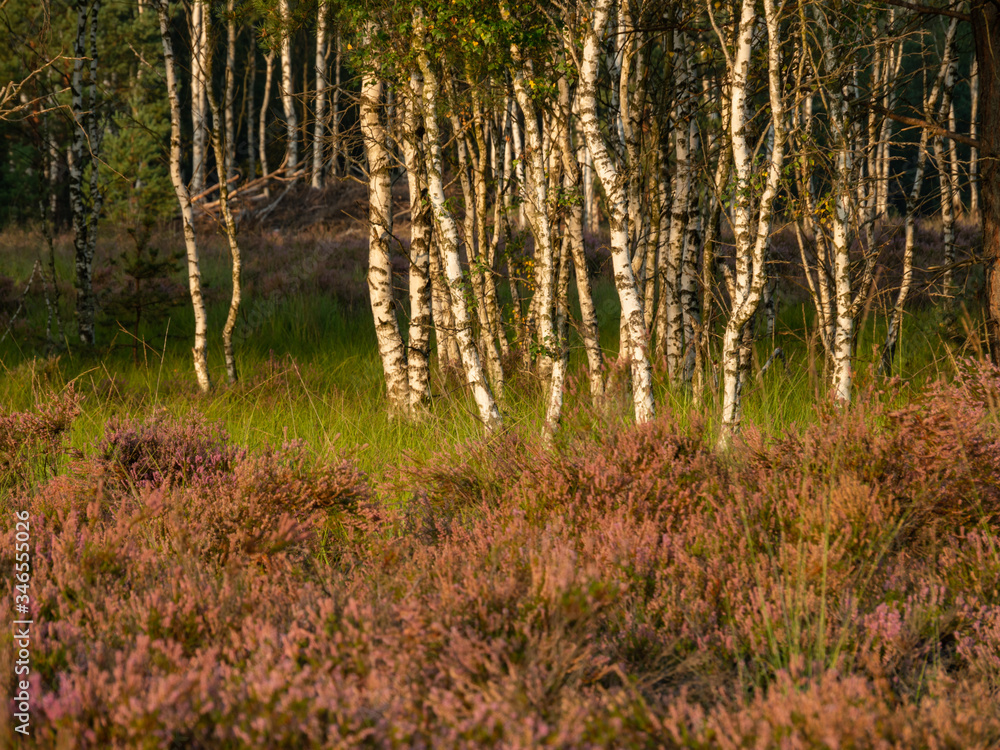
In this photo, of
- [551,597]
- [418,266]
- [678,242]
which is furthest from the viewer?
[678,242]

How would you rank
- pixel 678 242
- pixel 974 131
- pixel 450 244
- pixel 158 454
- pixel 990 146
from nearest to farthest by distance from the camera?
pixel 158 454 → pixel 990 146 → pixel 450 244 → pixel 974 131 → pixel 678 242

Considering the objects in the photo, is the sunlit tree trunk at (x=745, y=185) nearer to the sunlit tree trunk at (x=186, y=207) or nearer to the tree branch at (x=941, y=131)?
the tree branch at (x=941, y=131)

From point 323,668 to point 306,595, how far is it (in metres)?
0.59

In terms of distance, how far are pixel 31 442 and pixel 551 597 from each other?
4717 millimetres

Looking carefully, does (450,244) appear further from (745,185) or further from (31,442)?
(31,442)

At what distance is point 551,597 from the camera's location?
2.71 meters

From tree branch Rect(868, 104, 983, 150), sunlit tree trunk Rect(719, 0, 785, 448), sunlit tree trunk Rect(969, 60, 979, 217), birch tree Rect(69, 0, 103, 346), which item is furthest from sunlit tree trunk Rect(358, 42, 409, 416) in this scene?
sunlit tree trunk Rect(969, 60, 979, 217)

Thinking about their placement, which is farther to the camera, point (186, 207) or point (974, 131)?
point (186, 207)

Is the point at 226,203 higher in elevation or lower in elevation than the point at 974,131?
lower

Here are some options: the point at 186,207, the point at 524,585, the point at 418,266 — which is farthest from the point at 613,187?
the point at 186,207

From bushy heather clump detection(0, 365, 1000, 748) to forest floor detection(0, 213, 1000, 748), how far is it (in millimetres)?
16

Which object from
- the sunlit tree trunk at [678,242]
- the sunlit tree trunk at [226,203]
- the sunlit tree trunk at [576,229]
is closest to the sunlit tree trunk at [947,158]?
the sunlit tree trunk at [678,242]

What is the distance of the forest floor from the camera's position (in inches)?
88.4

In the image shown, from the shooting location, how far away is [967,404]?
15.5 ft
